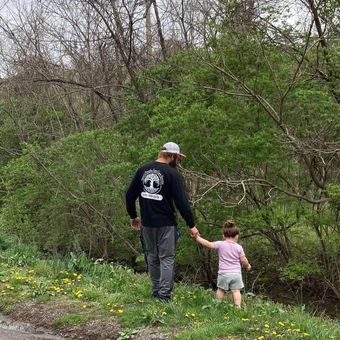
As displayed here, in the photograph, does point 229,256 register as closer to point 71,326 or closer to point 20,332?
point 71,326

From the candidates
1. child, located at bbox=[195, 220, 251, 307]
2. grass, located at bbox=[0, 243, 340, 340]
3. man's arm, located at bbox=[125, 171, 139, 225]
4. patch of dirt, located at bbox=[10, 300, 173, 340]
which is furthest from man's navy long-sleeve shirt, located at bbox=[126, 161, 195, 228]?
patch of dirt, located at bbox=[10, 300, 173, 340]

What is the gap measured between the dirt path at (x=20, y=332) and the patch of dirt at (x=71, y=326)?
7cm

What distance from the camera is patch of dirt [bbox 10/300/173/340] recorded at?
16.8 feet

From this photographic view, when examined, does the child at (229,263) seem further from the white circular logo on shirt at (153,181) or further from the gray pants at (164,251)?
the white circular logo on shirt at (153,181)

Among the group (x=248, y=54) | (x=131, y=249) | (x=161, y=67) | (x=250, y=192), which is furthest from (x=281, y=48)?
(x=131, y=249)

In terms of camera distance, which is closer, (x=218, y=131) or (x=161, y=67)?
(x=218, y=131)

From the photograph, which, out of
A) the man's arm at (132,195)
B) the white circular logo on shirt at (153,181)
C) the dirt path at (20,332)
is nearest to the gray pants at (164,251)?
the man's arm at (132,195)

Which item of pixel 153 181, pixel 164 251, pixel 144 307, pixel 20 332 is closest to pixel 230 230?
pixel 164 251

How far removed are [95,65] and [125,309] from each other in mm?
13275

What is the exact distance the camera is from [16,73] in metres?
18.8

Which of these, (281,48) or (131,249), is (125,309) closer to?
(281,48)

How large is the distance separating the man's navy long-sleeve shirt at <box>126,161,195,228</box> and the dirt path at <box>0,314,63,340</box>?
1523mm

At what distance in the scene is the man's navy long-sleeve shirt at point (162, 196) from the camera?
6.00 metres

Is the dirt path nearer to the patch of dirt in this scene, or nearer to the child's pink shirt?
the patch of dirt
